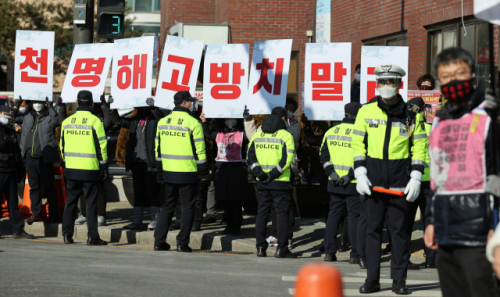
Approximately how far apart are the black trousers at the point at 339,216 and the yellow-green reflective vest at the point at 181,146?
1816 mm

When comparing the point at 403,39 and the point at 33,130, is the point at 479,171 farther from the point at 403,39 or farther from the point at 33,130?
the point at 403,39

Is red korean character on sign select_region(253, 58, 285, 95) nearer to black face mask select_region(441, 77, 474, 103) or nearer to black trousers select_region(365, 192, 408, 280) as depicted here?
black trousers select_region(365, 192, 408, 280)

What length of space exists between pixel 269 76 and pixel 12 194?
4.31 meters

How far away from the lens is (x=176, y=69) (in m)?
10.6

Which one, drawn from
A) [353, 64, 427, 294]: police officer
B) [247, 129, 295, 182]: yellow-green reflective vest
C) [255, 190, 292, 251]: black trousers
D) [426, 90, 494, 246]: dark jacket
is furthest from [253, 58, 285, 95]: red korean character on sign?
[426, 90, 494, 246]: dark jacket

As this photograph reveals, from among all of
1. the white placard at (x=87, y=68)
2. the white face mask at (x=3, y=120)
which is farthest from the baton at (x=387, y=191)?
the white face mask at (x=3, y=120)

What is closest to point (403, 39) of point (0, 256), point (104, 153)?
point (104, 153)

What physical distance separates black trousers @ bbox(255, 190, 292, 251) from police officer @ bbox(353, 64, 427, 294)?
251cm

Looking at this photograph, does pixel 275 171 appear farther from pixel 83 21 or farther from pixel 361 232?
pixel 83 21

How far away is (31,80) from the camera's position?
11.2 m

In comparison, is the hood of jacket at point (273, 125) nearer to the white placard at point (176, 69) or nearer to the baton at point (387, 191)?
the white placard at point (176, 69)

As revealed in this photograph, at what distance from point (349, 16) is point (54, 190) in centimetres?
809

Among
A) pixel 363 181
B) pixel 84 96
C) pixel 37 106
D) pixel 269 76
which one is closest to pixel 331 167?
pixel 269 76

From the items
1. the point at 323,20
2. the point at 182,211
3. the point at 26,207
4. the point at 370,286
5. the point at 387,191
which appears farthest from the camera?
the point at 323,20
